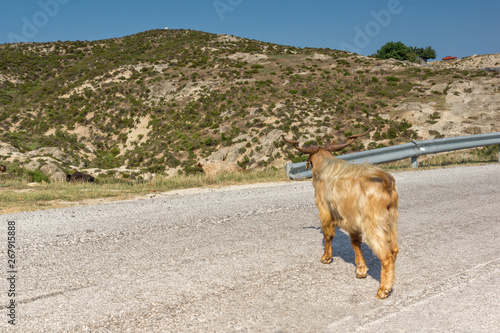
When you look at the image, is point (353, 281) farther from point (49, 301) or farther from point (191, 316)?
point (49, 301)

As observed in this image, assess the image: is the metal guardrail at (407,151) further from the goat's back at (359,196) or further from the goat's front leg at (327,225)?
the goat's back at (359,196)

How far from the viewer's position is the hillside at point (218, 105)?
1204 inches

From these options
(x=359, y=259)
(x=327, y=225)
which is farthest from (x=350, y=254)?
(x=327, y=225)

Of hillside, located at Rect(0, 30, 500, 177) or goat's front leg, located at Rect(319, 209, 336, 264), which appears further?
hillside, located at Rect(0, 30, 500, 177)

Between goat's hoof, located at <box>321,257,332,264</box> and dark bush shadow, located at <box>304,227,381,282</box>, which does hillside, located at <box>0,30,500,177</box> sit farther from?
goat's hoof, located at <box>321,257,332,264</box>

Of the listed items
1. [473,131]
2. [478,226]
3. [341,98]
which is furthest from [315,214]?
[341,98]

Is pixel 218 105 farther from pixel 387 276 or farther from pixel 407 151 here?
pixel 387 276

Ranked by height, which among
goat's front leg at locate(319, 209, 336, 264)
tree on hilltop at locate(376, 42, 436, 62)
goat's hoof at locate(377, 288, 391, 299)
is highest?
tree on hilltop at locate(376, 42, 436, 62)

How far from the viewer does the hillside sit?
3059 centimetres

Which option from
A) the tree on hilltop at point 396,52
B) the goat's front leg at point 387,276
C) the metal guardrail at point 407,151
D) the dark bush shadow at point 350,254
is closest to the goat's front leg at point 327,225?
the dark bush shadow at point 350,254

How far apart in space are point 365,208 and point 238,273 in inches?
66.0

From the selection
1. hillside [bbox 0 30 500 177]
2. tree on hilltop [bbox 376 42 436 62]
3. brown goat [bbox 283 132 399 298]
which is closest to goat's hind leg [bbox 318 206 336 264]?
brown goat [bbox 283 132 399 298]

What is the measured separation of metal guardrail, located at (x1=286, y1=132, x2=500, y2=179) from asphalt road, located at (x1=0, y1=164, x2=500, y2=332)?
437cm

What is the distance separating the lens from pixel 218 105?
4116 centimetres
